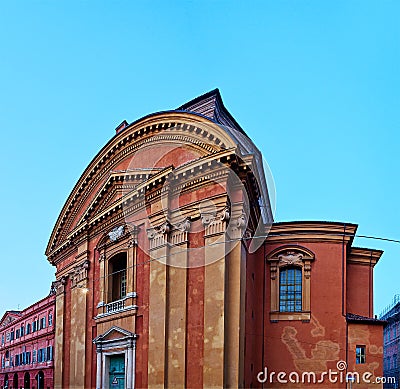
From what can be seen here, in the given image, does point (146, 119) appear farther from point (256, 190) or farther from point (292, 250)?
point (292, 250)

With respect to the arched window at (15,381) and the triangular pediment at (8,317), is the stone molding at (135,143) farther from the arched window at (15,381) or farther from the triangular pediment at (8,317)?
the triangular pediment at (8,317)

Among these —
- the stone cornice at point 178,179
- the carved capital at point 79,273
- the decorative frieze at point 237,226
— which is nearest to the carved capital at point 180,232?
the stone cornice at point 178,179

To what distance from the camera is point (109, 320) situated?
24.9 m

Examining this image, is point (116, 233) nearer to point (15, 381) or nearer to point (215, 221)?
point (215, 221)

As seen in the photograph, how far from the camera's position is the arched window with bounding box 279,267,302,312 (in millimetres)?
22859

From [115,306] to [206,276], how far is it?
21.1ft

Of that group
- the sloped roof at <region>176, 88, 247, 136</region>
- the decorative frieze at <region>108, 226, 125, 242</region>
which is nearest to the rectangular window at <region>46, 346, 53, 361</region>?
the decorative frieze at <region>108, 226, 125, 242</region>

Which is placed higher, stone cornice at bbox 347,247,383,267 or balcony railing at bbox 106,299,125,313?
stone cornice at bbox 347,247,383,267

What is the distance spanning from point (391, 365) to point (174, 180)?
140 feet

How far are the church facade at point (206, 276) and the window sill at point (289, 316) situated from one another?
0.04 metres

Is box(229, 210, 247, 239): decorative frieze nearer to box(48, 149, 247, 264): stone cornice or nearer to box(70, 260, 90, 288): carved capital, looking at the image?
box(48, 149, 247, 264): stone cornice

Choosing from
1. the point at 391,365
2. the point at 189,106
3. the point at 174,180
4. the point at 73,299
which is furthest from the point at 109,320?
the point at 391,365

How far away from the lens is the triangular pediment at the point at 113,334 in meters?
23.0

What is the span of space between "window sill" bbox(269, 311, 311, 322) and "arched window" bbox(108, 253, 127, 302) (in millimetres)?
7048
